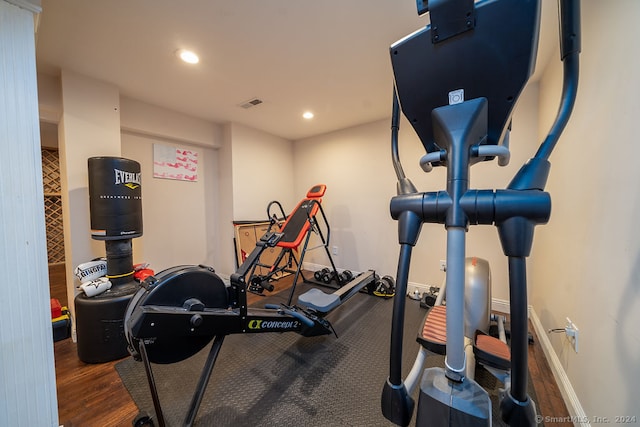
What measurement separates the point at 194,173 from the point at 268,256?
1.55 metres

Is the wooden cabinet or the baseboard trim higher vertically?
the wooden cabinet

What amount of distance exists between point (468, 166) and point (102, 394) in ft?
7.41

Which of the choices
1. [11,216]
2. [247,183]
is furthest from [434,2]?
[247,183]

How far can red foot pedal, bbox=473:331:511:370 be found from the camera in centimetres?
113

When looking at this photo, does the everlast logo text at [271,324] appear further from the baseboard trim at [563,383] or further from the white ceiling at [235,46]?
the white ceiling at [235,46]

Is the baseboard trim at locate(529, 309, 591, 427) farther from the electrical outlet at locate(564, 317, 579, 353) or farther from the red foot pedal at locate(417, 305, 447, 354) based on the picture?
the red foot pedal at locate(417, 305, 447, 354)

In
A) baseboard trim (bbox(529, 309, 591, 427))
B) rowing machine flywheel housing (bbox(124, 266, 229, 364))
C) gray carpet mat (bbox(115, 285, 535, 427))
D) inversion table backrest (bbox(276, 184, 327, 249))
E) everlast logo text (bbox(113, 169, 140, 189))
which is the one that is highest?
everlast logo text (bbox(113, 169, 140, 189))

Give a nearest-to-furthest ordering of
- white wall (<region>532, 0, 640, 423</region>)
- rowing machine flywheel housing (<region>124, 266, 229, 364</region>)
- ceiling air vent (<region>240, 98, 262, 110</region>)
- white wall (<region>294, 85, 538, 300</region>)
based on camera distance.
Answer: white wall (<region>532, 0, 640, 423</region>) → rowing machine flywheel housing (<region>124, 266, 229, 364</region>) → white wall (<region>294, 85, 538, 300</region>) → ceiling air vent (<region>240, 98, 262, 110</region>)

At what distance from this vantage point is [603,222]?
112 centimetres

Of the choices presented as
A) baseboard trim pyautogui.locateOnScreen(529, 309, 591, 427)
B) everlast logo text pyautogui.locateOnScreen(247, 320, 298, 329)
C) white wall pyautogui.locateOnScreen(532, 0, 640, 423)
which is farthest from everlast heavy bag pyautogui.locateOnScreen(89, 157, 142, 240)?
baseboard trim pyautogui.locateOnScreen(529, 309, 591, 427)

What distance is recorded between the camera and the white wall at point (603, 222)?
0.93 m

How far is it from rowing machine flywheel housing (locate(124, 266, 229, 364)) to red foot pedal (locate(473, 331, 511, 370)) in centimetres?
137

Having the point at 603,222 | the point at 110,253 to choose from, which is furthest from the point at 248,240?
the point at 603,222

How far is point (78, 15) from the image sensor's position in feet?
4.73
